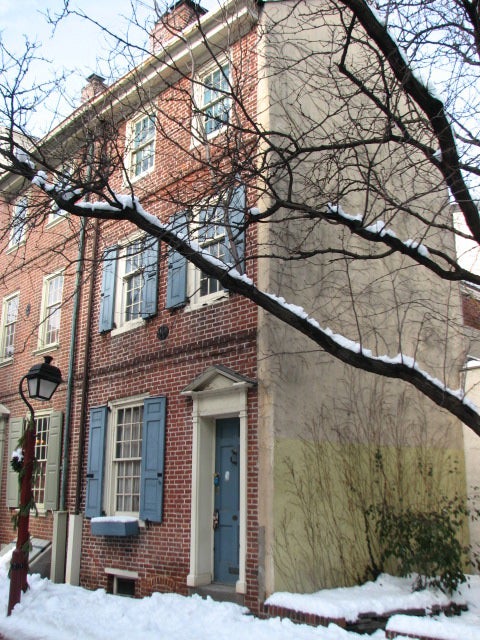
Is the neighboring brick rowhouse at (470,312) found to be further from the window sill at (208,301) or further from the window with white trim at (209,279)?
the window sill at (208,301)

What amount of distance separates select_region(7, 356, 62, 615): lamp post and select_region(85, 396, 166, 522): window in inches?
64.5

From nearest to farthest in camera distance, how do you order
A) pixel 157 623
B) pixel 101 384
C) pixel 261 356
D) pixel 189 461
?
Answer: 1. pixel 157 623
2. pixel 261 356
3. pixel 189 461
4. pixel 101 384

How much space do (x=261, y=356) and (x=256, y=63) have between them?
187 inches

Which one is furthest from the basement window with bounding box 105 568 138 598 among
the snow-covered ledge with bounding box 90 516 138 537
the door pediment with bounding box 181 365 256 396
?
the door pediment with bounding box 181 365 256 396

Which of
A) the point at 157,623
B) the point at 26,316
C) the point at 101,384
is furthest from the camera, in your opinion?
the point at 26,316

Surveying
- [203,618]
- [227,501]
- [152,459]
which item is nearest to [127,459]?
[152,459]

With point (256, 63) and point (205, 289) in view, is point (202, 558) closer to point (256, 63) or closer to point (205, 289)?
point (205, 289)

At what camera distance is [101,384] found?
11.8 m

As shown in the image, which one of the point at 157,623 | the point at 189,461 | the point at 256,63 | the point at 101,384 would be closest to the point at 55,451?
the point at 101,384

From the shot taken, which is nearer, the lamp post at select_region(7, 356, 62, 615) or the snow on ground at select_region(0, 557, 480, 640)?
the snow on ground at select_region(0, 557, 480, 640)

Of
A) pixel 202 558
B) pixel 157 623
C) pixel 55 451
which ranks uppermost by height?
pixel 55 451

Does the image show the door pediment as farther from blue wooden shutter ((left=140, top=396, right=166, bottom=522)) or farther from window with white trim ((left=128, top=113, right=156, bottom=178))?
window with white trim ((left=128, top=113, right=156, bottom=178))

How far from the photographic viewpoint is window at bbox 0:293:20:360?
15.7 metres

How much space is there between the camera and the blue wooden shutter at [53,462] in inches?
473
